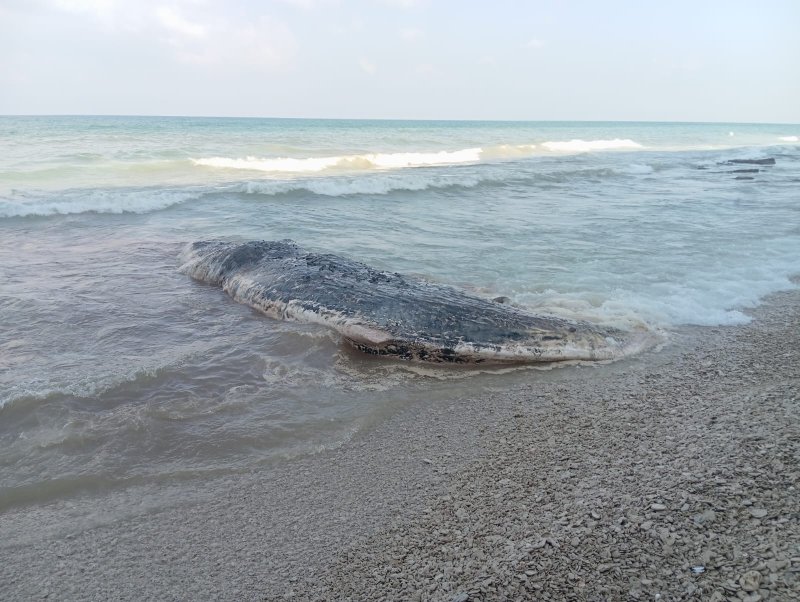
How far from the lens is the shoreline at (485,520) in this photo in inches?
103

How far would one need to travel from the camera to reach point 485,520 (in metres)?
3.21

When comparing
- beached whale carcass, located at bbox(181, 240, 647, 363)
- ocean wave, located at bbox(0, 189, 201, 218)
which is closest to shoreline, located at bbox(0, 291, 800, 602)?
beached whale carcass, located at bbox(181, 240, 647, 363)

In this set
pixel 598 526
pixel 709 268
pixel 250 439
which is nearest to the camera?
pixel 598 526

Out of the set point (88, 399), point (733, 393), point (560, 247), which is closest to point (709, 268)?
point (560, 247)

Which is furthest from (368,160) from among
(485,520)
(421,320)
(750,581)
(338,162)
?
(750,581)

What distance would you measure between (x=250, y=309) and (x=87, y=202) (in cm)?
952

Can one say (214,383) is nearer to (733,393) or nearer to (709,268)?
(733,393)

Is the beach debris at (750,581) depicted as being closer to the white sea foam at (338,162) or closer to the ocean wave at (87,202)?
the ocean wave at (87,202)

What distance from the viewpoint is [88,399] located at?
460 centimetres

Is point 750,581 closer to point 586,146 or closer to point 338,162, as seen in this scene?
point 338,162

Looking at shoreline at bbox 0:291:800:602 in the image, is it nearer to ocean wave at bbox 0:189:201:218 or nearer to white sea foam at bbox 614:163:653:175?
ocean wave at bbox 0:189:201:218

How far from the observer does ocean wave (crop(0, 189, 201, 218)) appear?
13078 millimetres

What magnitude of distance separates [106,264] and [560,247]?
7.51m

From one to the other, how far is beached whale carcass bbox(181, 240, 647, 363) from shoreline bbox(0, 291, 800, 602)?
3.14 ft
